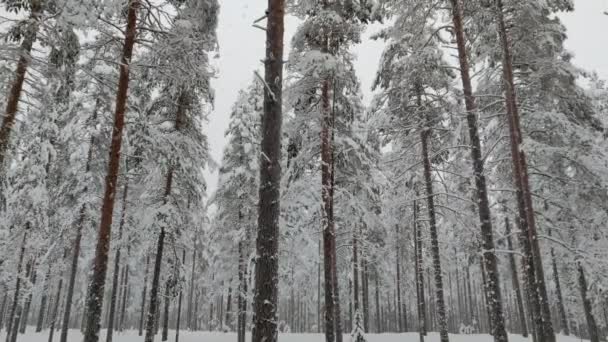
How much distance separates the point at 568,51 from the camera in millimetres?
19609

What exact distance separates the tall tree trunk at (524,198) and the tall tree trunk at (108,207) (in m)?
10.2

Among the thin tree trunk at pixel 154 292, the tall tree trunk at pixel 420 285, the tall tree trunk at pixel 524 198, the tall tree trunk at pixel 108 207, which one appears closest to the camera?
the tall tree trunk at pixel 108 207

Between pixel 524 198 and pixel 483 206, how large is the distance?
1.66 meters

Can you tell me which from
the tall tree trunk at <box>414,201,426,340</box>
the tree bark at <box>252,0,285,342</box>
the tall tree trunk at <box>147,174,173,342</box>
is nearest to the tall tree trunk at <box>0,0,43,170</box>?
the tall tree trunk at <box>147,174,173,342</box>

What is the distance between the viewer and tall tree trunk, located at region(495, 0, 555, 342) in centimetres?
998

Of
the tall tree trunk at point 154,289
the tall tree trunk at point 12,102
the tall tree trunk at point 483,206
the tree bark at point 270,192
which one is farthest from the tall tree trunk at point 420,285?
the tall tree trunk at point 12,102

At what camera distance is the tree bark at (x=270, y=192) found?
5.61 meters

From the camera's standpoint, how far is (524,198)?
10.8 meters

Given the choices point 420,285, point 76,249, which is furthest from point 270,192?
point 76,249

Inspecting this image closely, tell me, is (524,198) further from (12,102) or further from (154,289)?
(12,102)

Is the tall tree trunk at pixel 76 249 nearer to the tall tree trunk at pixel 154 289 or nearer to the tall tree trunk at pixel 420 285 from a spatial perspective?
the tall tree trunk at pixel 154 289

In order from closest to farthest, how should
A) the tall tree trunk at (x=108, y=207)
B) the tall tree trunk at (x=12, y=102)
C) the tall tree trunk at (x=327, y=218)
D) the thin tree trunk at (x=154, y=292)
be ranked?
the tall tree trunk at (x=108, y=207), the tall tree trunk at (x=12, y=102), the tall tree trunk at (x=327, y=218), the thin tree trunk at (x=154, y=292)

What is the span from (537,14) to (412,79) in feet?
14.8

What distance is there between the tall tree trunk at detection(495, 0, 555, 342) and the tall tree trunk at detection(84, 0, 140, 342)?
10.2 metres
